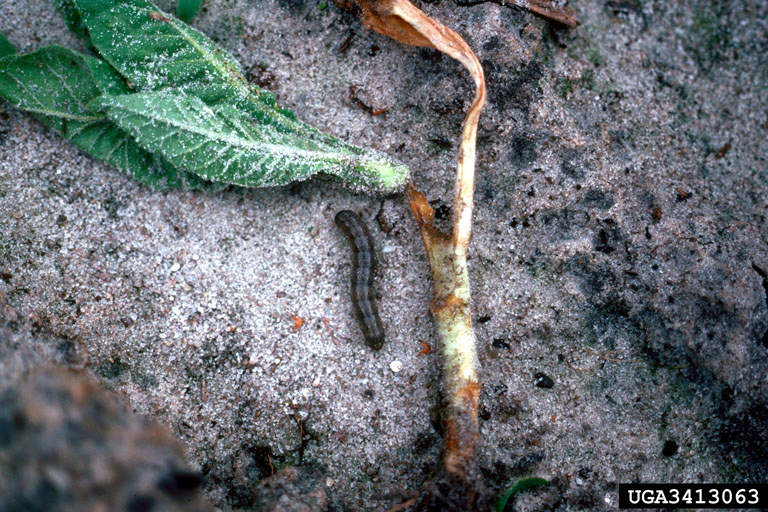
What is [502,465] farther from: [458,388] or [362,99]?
[362,99]

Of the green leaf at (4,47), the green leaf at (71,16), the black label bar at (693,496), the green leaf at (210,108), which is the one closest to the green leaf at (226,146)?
the green leaf at (210,108)

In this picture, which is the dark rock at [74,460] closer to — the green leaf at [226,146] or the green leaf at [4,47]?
the green leaf at [226,146]

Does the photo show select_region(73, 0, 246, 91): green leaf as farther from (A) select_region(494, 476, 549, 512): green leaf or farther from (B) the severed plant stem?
(A) select_region(494, 476, 549, 512): green leaf

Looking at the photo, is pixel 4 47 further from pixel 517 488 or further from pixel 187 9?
pixel 517 488

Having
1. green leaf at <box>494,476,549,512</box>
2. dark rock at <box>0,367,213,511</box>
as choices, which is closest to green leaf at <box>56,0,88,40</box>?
dark rock at <box>0,367,213,511</box>

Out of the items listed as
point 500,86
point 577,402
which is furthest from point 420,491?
point 500,86
